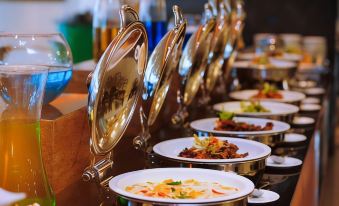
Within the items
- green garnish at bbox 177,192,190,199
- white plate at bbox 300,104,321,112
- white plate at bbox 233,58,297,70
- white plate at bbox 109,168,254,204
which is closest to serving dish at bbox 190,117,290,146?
white plate at bbox 109,168,254,204

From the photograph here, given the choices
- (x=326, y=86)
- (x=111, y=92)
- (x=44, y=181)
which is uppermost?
(x=111, y=92)

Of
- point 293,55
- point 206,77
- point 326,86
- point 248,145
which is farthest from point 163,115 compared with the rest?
point 293,55

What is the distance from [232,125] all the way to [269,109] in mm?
556

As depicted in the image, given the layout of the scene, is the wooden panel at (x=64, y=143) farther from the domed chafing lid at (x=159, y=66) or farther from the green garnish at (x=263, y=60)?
the green garnish at (x=263, y=60)

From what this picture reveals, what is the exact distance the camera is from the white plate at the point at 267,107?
8.48 ft

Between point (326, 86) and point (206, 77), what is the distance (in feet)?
5.15

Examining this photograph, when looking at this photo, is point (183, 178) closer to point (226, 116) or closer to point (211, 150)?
point (211, 150)

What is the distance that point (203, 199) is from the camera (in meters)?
1.38

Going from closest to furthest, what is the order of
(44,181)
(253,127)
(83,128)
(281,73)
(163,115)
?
1. (44,181)
2. (83,128)
3. (253,127)
4. (163,115)
5. (281,73)

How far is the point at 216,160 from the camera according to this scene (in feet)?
5.69

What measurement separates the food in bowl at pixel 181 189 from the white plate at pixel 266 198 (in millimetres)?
129

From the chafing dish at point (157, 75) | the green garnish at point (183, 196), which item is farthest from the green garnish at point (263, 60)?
the green garnish at point (183, 196)

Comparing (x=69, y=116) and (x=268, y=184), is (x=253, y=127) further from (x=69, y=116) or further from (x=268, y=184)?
(x=69, y=116)

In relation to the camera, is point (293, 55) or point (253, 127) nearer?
point (253, 127)
